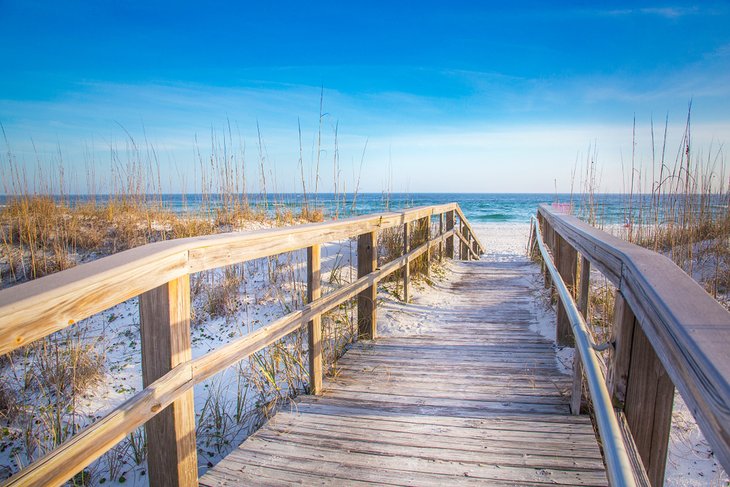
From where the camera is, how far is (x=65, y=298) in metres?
0.84

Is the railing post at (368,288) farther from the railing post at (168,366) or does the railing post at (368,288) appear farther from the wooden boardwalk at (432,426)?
the railing post at (168,366)

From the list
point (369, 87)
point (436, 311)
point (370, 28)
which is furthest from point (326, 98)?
point (369, 87)

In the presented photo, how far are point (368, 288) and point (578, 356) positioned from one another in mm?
1659

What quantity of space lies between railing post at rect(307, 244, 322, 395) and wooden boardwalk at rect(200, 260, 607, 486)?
98 mm

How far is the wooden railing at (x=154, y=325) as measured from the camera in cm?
81

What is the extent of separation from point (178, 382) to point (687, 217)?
16.1 feet

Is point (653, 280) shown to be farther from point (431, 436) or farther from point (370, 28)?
point (370, 28)

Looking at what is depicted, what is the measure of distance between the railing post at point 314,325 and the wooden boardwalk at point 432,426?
0.10m

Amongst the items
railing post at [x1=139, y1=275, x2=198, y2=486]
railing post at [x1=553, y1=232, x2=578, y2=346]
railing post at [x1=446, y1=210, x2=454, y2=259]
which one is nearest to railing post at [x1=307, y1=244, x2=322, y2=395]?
railing post at [x1=139, y1=275, x2=198, y2=486]

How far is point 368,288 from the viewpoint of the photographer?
10.8ft

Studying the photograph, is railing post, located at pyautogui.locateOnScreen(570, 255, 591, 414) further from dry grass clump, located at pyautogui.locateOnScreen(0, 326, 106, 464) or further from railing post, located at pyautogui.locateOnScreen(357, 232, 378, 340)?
dry grass clump, located at pyautogui.locateOnScreen(0, 326, 106, 464)

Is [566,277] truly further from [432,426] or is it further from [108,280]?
[108,280]

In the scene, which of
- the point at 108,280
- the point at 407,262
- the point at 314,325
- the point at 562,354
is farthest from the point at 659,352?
the point at 407,262

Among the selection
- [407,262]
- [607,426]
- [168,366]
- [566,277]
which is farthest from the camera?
[407,262]
